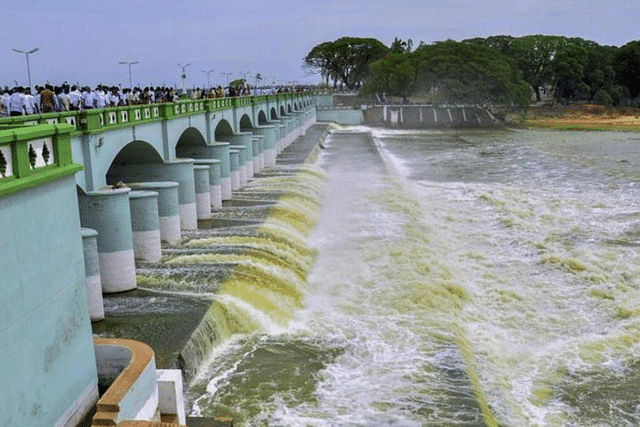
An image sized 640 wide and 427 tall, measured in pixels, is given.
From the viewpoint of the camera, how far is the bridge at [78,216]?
7328 millimetres

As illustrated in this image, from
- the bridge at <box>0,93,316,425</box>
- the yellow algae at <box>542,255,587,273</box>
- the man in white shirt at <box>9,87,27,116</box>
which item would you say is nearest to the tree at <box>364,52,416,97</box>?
the bridge at <box>0,93,316,425</box>

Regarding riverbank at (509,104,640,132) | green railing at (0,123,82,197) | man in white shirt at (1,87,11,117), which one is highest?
man in white shirt at (1,87,11,117)

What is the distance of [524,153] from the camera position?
169ft

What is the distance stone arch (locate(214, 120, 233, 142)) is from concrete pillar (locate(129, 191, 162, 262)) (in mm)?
16640

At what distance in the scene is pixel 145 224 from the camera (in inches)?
723

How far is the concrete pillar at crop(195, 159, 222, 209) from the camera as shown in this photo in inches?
1044

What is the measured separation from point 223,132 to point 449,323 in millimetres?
23026

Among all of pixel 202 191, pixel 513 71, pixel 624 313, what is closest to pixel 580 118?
pixel 513 71

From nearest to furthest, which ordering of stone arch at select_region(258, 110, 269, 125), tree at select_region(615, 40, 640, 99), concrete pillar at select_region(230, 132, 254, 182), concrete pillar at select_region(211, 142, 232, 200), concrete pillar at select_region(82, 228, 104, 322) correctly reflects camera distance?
concrete pillar at select_region(82, 228, 104, 322) → concrete pillar at select_region(211, 142, 232, 200) → concrete pillar at select_region(230, 132, 254, 182) → stone arch at select_region(258, 110, 269, 125) → tree at select_region(615, 40, 640, 99)

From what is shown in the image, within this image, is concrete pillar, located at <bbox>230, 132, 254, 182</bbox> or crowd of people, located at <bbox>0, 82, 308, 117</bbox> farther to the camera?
concrete pillar, located at <bbox>230, 132, 254, 182</bbox>

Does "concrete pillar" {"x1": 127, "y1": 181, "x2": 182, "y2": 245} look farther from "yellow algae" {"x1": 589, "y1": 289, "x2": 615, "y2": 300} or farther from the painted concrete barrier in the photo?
"yellow algae" {"x1": 589, "y1": 289, "x2": 615, "y2": 300}

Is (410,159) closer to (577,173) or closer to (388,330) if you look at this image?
→ (577,173)

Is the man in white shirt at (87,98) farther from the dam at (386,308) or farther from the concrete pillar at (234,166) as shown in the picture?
the concrete pillar at (234,166)

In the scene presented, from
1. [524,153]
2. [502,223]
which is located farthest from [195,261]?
[524,153]
